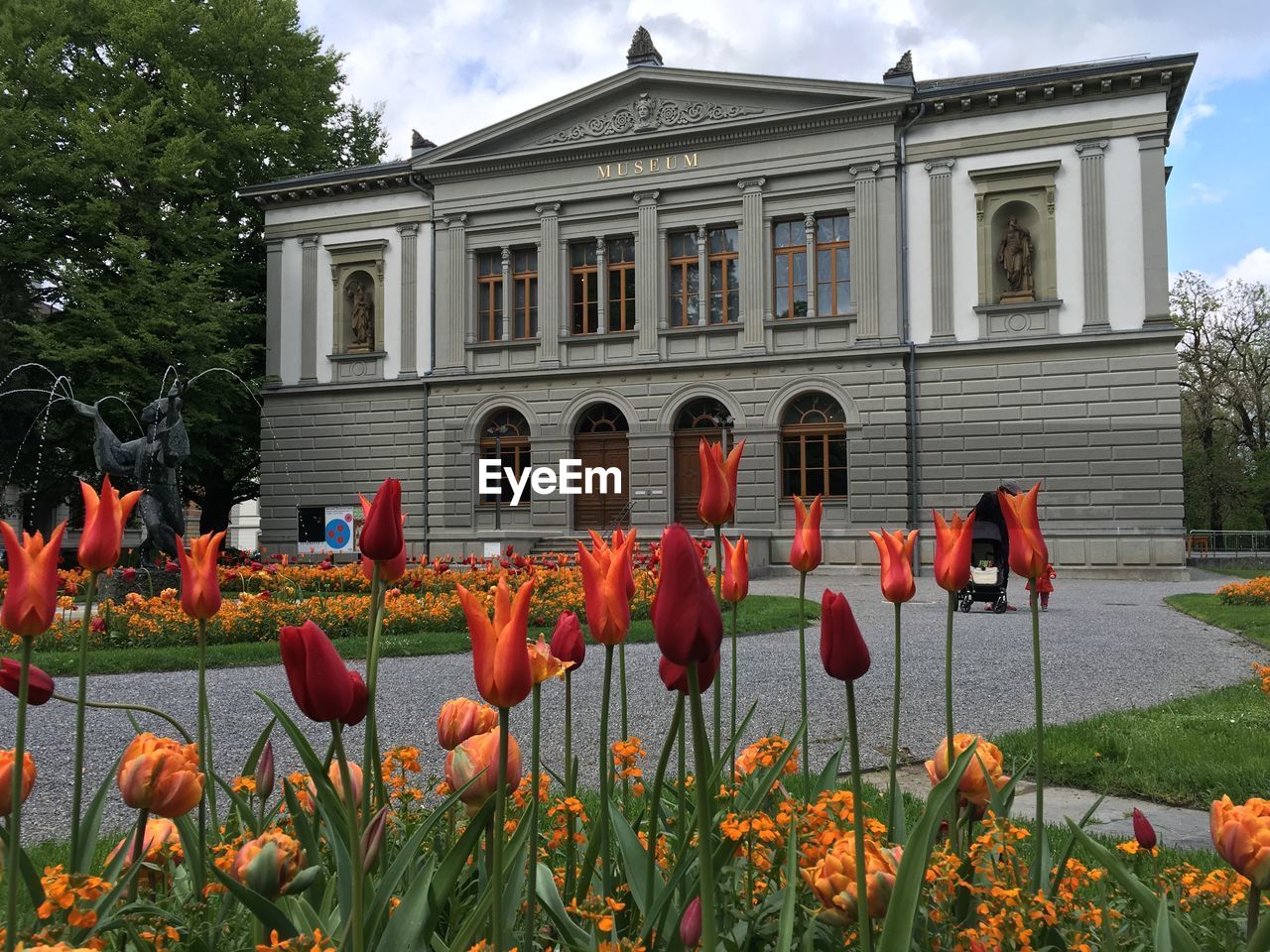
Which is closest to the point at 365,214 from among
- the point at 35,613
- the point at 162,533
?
the point at 162,533

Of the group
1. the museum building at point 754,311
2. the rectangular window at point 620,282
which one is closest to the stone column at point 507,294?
the museum building at point 754,311

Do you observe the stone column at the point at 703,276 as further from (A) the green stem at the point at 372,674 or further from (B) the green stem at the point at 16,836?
(B) the green stem at the point at 16,836

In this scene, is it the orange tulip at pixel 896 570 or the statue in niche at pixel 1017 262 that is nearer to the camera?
the orange tulip at pixel 896 570

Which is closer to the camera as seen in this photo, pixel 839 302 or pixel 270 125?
pixel 839 302

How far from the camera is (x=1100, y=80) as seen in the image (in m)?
20.7

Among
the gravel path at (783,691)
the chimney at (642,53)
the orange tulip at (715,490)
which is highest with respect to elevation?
the chimney at (642,53)

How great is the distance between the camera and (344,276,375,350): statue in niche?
27406mm

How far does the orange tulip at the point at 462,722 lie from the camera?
1651 millimetres

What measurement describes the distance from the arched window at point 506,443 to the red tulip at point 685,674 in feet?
79.6

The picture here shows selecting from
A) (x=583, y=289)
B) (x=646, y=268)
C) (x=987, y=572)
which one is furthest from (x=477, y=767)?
(x=583, y=289)

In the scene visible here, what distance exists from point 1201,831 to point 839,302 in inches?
806

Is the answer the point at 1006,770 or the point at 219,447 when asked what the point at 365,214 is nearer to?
the point at 219,447

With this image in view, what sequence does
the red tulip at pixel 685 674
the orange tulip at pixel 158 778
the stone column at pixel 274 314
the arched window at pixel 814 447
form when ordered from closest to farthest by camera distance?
Answer: the red tulip at pixel 685 674
the orange tulip at pixel 158 778
the arched window at pixel 814 447
the stone column at pixel 274 314

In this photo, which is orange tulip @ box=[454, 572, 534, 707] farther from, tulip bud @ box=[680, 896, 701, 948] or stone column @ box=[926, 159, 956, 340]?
stone column @ box=[926, 159, 956, 340]
